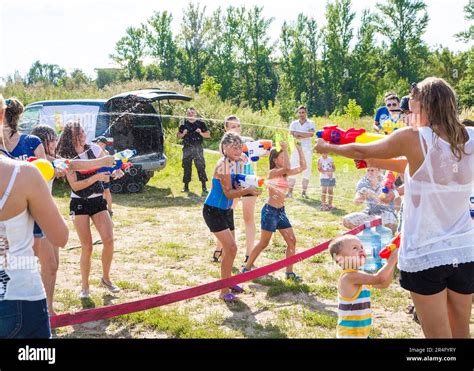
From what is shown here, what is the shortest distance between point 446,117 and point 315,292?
9.74 feet

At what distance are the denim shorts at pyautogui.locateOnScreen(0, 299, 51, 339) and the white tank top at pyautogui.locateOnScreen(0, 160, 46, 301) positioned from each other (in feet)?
0.08

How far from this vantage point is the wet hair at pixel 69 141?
15.3ft

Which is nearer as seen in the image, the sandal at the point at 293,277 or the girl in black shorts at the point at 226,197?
the girl in black shorts at the point at 226,197

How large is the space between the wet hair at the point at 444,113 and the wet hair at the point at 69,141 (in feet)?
10.4

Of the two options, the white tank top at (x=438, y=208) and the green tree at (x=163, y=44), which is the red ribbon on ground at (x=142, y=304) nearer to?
the white tank top at (x=438, y=208)

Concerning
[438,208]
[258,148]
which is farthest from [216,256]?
[438,208]

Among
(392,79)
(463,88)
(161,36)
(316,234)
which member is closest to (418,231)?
(316,234)

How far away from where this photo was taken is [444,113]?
248cm

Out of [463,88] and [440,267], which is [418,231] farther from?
[463,88]

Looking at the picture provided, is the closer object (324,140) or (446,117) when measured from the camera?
(446,117)

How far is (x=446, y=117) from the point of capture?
97.3 inches

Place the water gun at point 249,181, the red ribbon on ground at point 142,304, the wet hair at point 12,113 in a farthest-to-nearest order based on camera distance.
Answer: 1. the water gun at point 249,181
2. the red ribbon on ground at point 142,304
3. the wet hair at point 12,113

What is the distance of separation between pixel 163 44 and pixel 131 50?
0.50 meters

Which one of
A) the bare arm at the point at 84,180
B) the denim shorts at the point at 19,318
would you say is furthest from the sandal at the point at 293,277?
the denim shorts at the point at 19,318
